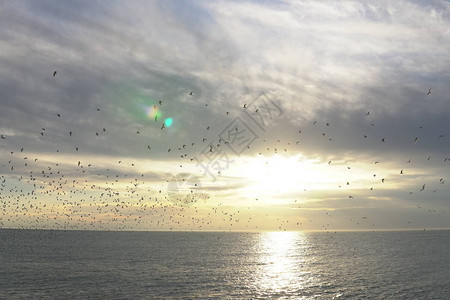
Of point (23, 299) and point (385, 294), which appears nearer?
point (23, 299)

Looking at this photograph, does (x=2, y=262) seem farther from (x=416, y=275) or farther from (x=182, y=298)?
(x=416, y=275)

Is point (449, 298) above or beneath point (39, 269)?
beneath

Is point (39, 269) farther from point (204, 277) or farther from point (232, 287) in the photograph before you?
point (232, 287)

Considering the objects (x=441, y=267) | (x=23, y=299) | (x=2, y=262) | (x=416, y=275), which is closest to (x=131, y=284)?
(x=23, y=299)

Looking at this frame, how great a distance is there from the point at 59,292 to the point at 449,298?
2695 inches

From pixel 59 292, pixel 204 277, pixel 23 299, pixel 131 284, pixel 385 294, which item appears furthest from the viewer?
pixel 204 277

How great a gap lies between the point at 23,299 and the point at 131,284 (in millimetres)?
20406

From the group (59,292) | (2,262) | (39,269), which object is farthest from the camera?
(2,262)

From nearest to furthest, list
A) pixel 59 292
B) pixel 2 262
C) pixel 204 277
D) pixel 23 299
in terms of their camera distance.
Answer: pixel 23 299, pixel 59 292, pixel 204 277, pixel 2 262

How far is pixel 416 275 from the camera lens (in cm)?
9244

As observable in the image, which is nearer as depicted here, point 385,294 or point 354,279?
point 385,294

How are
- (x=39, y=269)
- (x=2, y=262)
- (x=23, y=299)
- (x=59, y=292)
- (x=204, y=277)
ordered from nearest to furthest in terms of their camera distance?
(x=23, y=299)
(x=59, y=292)
(x=204, y=277)
(x=39, y=269)
(x=2, y=262)

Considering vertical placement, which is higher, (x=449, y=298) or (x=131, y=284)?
(x=131, y=284)

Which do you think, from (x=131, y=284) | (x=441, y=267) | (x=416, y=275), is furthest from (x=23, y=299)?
(x=441, y=267)
